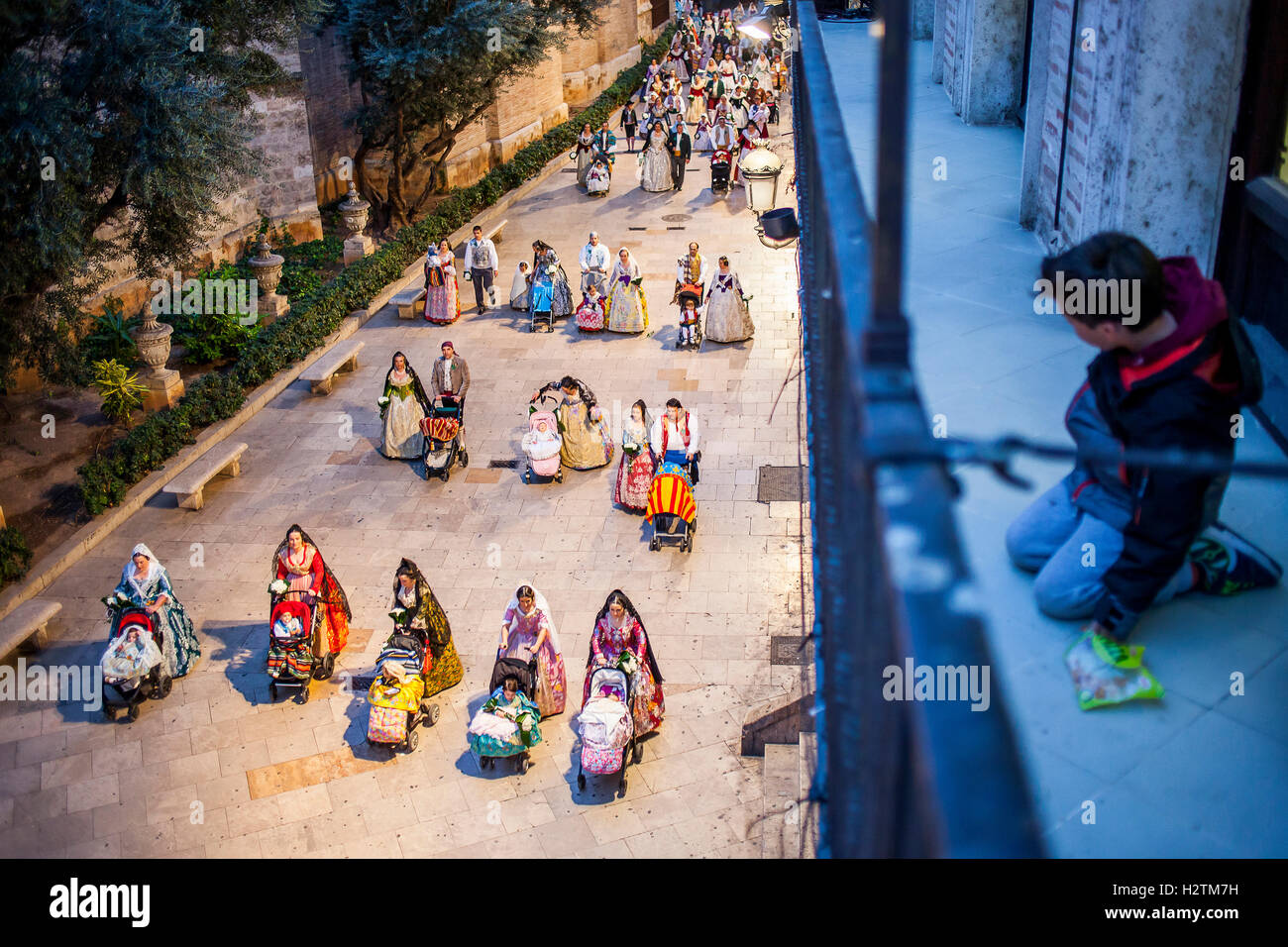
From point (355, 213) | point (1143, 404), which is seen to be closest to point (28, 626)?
point (1143, 404)

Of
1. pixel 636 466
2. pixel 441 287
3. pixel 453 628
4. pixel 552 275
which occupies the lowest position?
pixel 453 628

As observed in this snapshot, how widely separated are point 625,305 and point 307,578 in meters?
8.76

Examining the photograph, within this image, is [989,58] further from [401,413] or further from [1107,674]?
[1107,674]

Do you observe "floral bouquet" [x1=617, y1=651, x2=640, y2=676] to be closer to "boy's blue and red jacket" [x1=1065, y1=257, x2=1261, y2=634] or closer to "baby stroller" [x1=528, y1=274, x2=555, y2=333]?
"boy's blue and red jacket" [x1=1065, y1=257, x2=1261, y2=634]

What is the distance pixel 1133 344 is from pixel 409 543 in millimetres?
10145

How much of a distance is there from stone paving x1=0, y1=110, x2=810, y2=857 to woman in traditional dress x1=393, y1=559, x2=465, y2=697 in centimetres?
24

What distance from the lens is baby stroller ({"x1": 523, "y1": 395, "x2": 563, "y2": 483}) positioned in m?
13.8

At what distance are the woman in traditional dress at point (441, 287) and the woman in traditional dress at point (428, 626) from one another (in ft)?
31.9

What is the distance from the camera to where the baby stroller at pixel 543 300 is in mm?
18750

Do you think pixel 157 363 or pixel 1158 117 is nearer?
pixel 1158 117

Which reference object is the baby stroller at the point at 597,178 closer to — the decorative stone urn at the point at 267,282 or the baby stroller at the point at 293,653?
the decorative stone urn at the point at 267,282

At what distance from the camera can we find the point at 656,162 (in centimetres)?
2612

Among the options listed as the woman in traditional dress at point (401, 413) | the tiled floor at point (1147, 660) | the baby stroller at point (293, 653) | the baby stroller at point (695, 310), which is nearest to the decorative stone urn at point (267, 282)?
the woman in traditional dress at point (401, 413)
